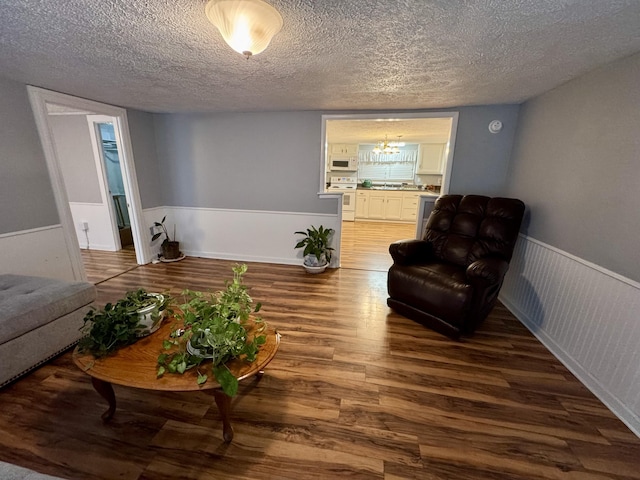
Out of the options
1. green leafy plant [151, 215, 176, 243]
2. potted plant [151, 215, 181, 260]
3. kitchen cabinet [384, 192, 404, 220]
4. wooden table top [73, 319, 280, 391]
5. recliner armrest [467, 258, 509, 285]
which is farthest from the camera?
kitchen cabinet [384, 192, 404, 220]

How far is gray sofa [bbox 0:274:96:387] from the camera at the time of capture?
1.51m

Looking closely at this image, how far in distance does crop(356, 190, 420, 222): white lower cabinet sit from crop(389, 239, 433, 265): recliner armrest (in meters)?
4.15

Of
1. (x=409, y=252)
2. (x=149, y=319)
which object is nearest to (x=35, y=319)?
(x=149, y=319)

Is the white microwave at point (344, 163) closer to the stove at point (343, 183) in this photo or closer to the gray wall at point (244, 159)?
the stove at point (343, 183)

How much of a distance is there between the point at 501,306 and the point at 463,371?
1.33m

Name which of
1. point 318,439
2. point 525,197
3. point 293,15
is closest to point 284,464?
point 318,439

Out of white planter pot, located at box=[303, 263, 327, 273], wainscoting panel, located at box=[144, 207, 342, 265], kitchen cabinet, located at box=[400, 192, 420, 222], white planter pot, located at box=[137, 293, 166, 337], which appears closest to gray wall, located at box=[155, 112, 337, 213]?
wainscoting panel, located at box=[144, 207, 342, 265]

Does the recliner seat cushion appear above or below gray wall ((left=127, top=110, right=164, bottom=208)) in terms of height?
below

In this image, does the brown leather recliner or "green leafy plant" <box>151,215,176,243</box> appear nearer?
the brown leather recliner

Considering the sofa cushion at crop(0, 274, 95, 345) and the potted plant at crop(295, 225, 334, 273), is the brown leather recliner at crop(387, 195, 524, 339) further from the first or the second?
the sofa cushion at crop(0, 274, 95, 345)

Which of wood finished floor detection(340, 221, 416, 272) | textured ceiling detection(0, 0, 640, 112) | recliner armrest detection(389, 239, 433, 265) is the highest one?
textured ceiling detection(0, 0, 640, 112)

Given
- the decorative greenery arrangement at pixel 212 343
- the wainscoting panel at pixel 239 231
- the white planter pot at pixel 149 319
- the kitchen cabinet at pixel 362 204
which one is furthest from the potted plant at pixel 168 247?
the kitchen cabinet at pixel 362 204

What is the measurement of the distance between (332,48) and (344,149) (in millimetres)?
5649

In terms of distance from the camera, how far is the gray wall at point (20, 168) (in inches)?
85.2
